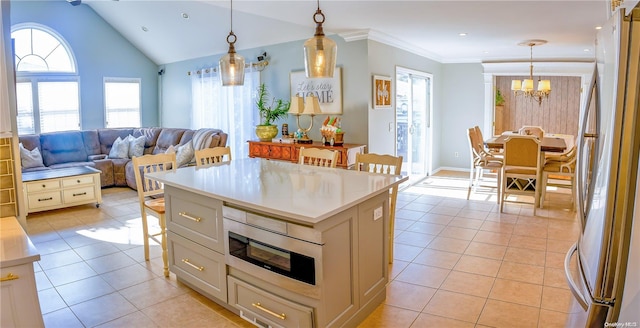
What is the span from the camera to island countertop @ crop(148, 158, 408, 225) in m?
2.17

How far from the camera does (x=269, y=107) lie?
6352mm

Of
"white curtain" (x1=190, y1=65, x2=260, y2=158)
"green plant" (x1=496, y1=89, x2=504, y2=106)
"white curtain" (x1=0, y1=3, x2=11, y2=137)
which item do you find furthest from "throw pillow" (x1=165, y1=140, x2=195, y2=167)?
"green plant" (x1=496, y1=89, x2=504, y2=106)

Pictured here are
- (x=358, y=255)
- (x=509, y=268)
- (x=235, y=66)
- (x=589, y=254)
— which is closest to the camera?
(x=589, y=254)

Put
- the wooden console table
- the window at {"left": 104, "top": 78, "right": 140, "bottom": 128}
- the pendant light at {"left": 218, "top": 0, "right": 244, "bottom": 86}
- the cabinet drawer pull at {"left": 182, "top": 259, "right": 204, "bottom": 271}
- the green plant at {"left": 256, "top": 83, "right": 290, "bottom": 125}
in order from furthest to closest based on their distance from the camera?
the window at {"left": 104, "top": 78, "right": 140, "bottom": 128}, the green plant at {"left": 256, "top": 83, "right": 290, "bottom": 125}, the wooden console table, the pendant light at {"left": 218, "top": 0, "right": 244, "bottom": 86}, the cabinet drawer pull at {"left": 182, "top": 259, "right": 204, "bottom": 271}

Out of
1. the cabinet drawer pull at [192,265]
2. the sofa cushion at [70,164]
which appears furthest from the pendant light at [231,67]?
the sofa cushion at [70,164]

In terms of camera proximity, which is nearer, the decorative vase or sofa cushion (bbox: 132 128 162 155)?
the decorative vase

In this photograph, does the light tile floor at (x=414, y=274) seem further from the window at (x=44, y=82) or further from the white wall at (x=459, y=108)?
the window at (x=44, y=82)

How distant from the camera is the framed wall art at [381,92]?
5.39 metres

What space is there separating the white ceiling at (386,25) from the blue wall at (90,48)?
0.22 m

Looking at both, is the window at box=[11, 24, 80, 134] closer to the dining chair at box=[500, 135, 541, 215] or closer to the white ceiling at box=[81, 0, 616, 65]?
the white ceiling at box=[81, 0, 616, 65]

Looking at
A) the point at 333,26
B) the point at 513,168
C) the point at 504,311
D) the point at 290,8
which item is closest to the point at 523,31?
the point at 513,168

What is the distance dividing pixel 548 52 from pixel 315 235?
6681mm

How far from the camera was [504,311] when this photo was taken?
2748 millimetres

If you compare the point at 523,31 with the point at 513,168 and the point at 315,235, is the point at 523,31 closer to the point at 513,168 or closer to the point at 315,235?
the point at 513,168
